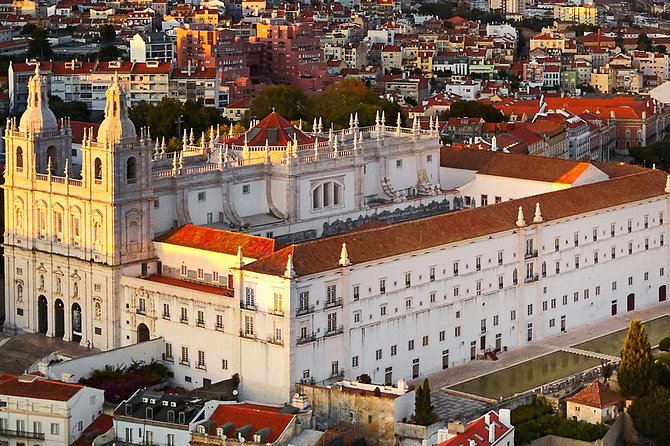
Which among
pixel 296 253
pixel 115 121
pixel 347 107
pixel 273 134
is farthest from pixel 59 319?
pixel 347 107

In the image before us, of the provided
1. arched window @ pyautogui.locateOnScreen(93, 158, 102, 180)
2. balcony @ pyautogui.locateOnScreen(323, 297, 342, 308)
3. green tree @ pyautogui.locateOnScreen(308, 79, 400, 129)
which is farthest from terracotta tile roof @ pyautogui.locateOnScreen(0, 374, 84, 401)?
green tree @ pyautogui.locateOnScreen(308, 79, 400, 129)

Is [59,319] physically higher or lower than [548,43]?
higher

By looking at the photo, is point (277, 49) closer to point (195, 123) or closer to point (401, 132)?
point (195, 123)

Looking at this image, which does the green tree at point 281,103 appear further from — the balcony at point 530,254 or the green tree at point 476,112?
the balcony at point 530,254

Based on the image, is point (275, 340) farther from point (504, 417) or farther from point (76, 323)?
point (76, 323)

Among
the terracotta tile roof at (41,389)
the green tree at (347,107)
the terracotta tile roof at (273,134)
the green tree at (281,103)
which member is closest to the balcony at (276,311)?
the terracotta tile roof at (41,389)

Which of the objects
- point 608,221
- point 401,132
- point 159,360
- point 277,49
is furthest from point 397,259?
point 277,49
